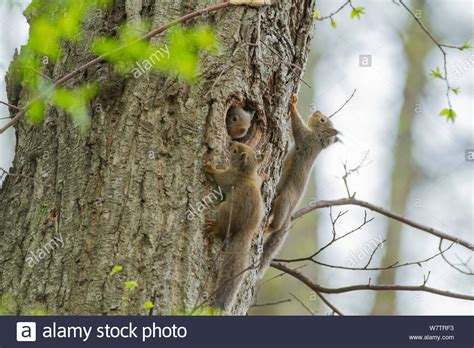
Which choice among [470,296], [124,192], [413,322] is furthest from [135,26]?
[470,296]

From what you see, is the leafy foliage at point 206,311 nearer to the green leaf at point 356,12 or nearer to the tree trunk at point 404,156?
the green leaf at point 356,12

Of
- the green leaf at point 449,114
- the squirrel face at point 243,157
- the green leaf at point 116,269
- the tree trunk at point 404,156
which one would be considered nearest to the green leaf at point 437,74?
the green leaf at point 449,114

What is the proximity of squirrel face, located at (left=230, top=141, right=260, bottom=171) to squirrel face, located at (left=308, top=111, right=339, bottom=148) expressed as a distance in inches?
83.0

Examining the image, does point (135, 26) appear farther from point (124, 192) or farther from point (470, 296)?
A: point (470, 296)

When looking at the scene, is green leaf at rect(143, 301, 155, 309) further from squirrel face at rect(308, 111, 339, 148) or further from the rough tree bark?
squirrel face at rect(308, 111, 339, 148)

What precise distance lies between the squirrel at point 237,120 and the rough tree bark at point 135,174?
0.08 meters

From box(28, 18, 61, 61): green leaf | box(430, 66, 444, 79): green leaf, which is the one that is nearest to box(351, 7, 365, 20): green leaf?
box(430, 66, 444, 79): green leaf

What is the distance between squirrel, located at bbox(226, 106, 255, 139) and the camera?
4223 mm

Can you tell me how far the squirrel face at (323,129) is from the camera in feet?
21.1

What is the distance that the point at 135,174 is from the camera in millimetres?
3602

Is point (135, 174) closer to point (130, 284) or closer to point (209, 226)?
point (209, 226)

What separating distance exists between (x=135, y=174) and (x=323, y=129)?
3260 millimetres

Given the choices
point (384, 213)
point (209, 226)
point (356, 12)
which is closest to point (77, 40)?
point (209, 226)

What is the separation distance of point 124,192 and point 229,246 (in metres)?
0.79
